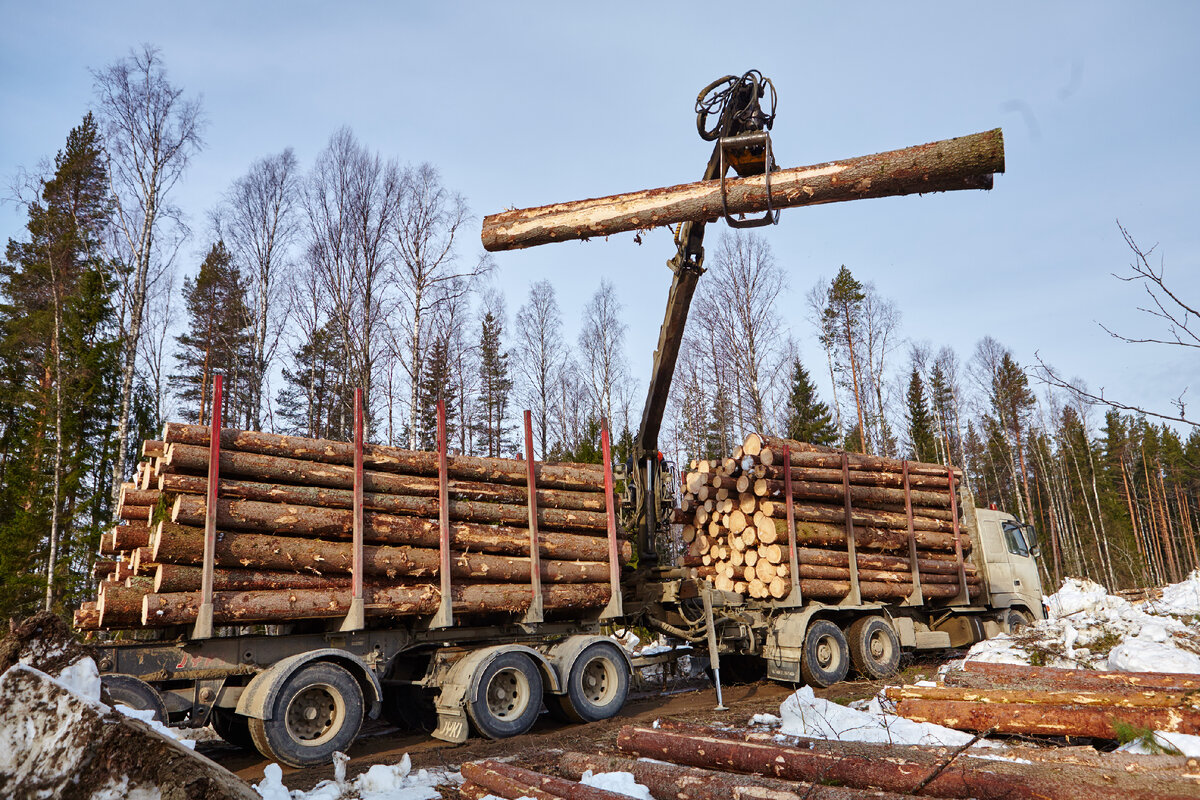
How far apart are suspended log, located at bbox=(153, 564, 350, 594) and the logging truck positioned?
0.02 metres

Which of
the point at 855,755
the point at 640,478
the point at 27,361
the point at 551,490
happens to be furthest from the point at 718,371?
the point at 855,755

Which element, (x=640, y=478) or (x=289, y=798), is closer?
(x=289, y=798)

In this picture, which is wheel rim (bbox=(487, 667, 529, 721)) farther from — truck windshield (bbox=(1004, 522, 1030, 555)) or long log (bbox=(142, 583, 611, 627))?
truck windshield (bbox=(1004, 522, 1030, 555))

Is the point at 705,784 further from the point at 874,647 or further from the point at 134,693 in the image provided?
the point at 874,647

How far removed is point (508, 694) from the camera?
342 inches

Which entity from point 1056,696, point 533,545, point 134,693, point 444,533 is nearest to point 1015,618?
point 1056,696

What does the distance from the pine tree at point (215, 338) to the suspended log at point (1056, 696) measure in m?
24.7

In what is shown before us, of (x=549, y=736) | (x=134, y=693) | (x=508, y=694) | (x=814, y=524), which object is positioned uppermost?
(x=814, y=524)

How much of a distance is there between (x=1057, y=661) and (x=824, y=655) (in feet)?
10.1

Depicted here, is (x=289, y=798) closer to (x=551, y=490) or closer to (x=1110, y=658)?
(x=551, y=490)

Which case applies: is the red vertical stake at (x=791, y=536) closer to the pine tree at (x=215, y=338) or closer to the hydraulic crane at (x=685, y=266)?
the hydraulic crane at (x=685, y=266)

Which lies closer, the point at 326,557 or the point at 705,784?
the point at 705,784

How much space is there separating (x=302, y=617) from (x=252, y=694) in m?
0.82

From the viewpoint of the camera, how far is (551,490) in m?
10.0
